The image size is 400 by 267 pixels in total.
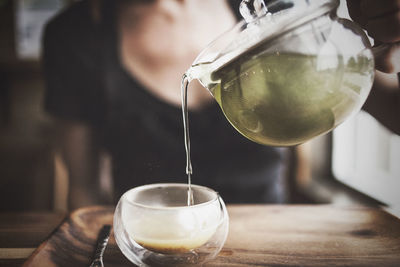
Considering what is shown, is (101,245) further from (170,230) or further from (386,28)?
(386,28)

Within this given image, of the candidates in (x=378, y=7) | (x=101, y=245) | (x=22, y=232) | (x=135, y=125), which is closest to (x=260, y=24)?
(x=378, y=7)

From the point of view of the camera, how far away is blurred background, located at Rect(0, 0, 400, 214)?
1.44m

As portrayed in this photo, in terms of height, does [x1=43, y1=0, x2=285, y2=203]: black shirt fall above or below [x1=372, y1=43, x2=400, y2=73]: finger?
below

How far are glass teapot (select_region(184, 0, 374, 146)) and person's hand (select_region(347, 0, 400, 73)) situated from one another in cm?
6

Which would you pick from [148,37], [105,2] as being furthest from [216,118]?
[105,2]

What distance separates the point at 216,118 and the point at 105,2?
2.06 feet

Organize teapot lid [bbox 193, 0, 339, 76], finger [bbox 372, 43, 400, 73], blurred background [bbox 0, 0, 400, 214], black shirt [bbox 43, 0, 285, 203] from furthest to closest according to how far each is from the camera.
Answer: blurred background [bbox 0, 0, 400, 214], black shirt [bbox 43, 0, 285, 203], finger [bbox 372, 43, 400, 73], teapot lid [bbox 193, 0, 339, 76]

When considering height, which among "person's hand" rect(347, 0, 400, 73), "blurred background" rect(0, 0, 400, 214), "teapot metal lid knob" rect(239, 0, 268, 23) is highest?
"teapot metal lid knob" rect(239, 0, 268, 23)

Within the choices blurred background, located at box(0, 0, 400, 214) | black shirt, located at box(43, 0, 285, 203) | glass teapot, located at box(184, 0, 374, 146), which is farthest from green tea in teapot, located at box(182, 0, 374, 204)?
blurred background, located at box(0, 0, 400, 214)

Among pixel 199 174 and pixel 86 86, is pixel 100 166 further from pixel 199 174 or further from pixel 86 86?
pixel 199 174

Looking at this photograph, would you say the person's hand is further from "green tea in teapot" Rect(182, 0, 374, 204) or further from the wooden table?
the wooden table

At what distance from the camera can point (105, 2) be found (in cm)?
Answer: 138

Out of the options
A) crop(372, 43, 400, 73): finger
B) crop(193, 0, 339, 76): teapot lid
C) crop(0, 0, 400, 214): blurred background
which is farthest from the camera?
crop(0, 0, 400, 214): blurred background

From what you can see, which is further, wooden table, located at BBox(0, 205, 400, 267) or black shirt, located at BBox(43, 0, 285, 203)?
black shirt, located at BBox(43, 0, 285, 203)
